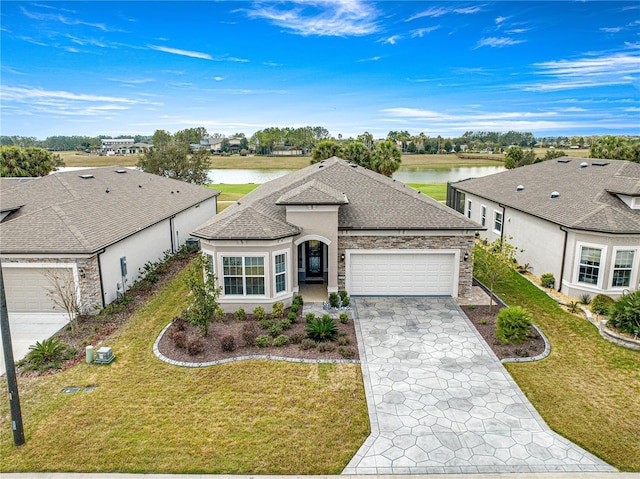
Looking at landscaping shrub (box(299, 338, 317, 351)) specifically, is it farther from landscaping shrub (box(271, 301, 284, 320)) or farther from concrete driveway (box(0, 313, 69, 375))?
concrete driveway (box(0, 313, 69, 375))

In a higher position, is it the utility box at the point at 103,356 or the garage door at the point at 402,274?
the garage door at the point at 402,274

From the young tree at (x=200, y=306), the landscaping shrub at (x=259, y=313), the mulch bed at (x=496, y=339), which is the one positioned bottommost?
the mulch bed at (x=496, y=339)

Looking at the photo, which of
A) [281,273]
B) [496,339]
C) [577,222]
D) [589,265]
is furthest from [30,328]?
[589,265]

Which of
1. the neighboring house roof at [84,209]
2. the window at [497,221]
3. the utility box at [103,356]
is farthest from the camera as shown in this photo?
the window at [497,221]

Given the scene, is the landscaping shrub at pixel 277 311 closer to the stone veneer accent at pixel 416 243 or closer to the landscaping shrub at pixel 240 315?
the landscaping shrub at pixel 240 315

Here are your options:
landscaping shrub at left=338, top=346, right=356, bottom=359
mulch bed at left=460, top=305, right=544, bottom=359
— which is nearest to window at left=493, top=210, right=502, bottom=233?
mulch bed at left=460, top=305, right=544, bottom=359

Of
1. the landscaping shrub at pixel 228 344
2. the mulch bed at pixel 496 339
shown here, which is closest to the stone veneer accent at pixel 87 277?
the landscaping shrub at pixel 228 344

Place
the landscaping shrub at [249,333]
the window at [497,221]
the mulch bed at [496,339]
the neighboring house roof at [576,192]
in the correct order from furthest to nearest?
the window at [497,221], the neighboring house roof at [576,192], the landscaping shrub at [249,333], the mulch bed at [496,339]
